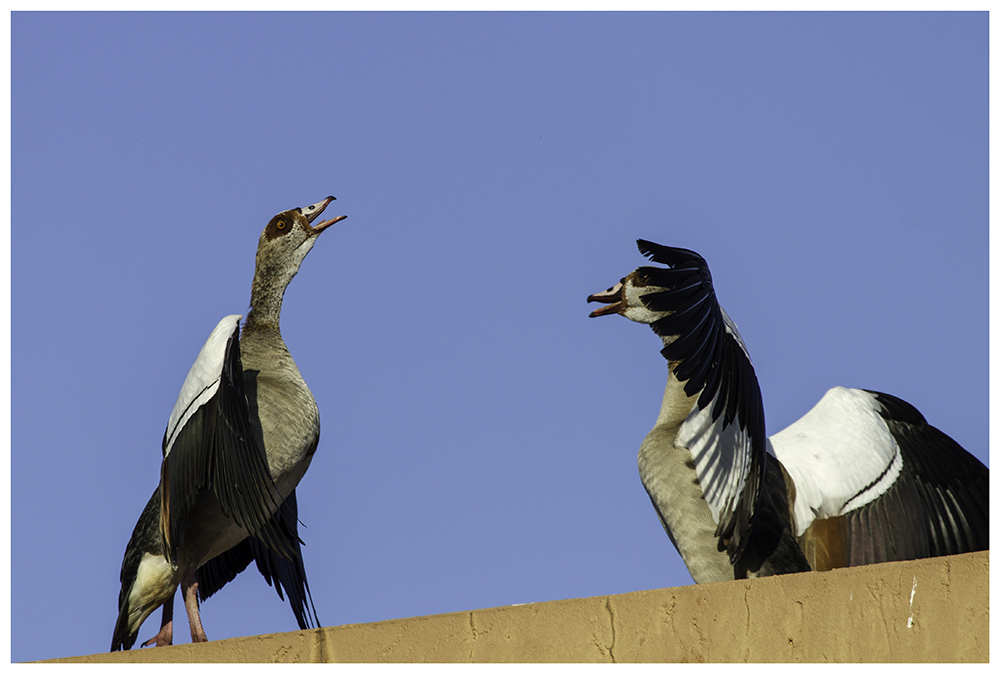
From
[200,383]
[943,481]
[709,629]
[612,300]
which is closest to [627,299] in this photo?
[612,300]

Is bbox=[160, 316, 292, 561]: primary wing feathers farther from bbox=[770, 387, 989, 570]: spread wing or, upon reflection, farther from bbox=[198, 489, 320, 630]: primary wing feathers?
bbox=[770, 387, 989, 570]: spread wing

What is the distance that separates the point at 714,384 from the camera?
616 centimetres

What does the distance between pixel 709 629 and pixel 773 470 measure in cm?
236

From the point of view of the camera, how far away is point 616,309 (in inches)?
322

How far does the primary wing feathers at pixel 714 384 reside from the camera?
20.1 ft

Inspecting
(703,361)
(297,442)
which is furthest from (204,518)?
(703,361)

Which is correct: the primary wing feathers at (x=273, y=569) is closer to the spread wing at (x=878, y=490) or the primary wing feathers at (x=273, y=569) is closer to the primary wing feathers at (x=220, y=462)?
the primary wing feathers at (x=220, y=462)

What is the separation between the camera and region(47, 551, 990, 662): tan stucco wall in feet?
14.9

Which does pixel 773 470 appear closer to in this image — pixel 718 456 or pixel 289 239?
pixel 718 456

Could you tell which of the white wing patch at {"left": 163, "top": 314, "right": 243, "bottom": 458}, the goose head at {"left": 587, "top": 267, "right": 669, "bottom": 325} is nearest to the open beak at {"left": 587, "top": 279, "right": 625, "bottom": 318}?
the goose head at {"left": 587, "top": 267, "right": 669, "bottom": 325}
